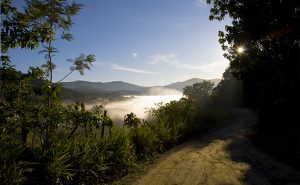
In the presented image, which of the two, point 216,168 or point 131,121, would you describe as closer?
point 216,168

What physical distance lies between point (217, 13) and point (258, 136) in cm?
668

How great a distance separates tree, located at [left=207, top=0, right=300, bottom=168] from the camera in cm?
1337

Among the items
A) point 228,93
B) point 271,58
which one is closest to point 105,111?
point 271,58

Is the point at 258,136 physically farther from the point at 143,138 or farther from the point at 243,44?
the point at 143,138

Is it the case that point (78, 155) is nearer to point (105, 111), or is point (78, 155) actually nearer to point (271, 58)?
A: point (105, 111)

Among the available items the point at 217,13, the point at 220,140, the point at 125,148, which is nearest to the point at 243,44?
the point at 217,13

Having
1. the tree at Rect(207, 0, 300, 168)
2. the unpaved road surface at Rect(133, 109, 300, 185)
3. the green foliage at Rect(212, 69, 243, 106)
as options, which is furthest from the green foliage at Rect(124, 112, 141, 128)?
the green foliage at Rect(212, 69, 243, 106)

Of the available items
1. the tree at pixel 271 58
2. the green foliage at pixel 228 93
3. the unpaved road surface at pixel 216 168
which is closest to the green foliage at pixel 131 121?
the unpaved road surface at pixel 216 168

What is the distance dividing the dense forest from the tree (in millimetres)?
41

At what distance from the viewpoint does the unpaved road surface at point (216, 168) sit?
9383mm

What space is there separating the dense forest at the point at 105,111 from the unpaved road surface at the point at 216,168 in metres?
0.80

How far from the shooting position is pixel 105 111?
11391mm

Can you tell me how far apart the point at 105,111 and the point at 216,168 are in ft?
13.9

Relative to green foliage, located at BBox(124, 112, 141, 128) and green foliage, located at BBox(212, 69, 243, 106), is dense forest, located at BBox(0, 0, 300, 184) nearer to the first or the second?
green foliage, located at BBox(124, 112, 141, 128)
